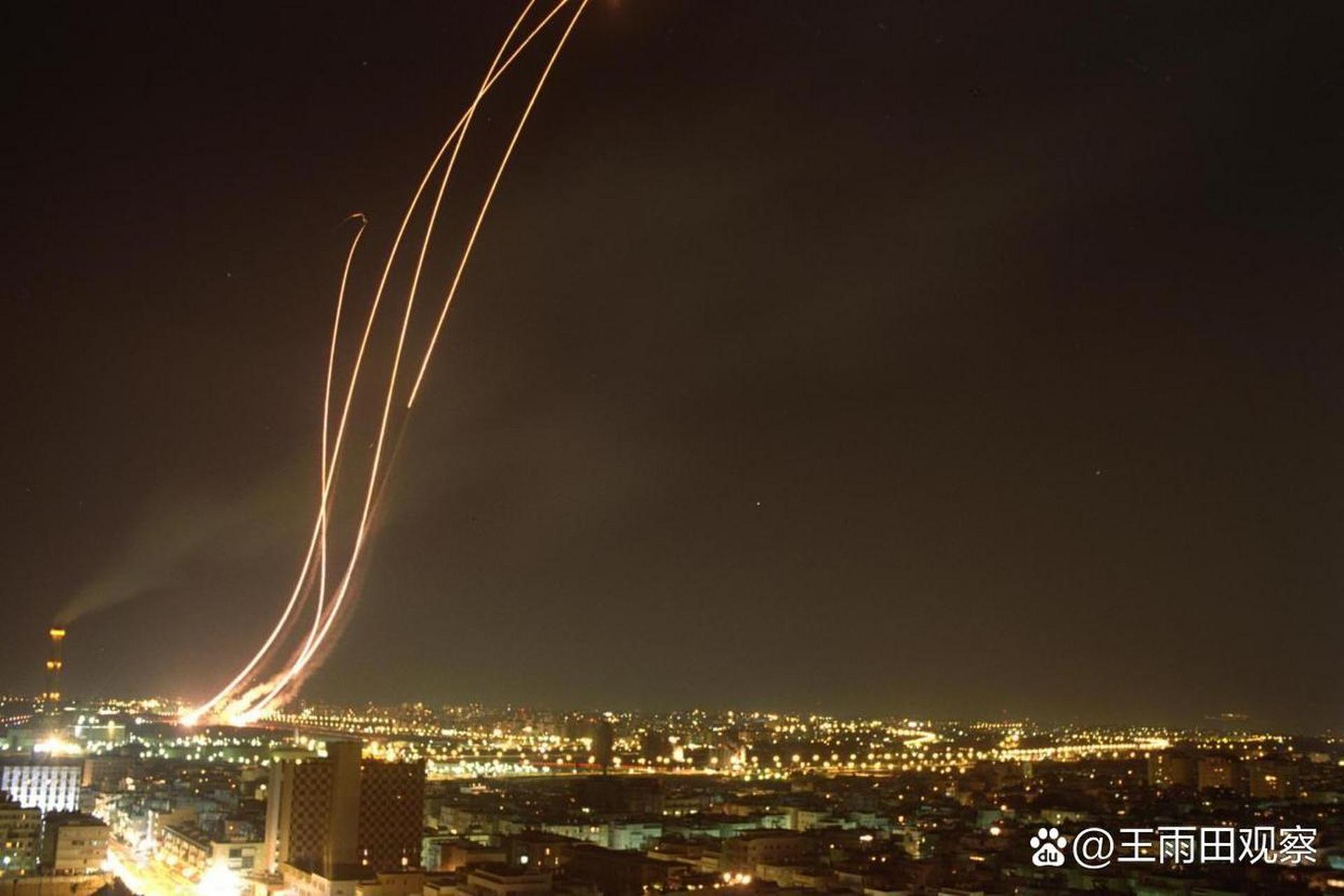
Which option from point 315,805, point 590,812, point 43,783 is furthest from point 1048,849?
point 43,783

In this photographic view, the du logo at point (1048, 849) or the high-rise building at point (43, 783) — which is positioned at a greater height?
the du logo at point (1048, 849)

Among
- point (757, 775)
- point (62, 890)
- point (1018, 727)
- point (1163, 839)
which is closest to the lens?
point (1163, 839)

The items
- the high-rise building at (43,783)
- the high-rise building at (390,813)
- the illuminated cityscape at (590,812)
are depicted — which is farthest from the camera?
the high-rise building at (43,783)

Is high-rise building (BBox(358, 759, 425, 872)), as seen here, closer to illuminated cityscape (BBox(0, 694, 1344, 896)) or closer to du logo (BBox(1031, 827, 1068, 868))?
illuminated cityscape (BBox(0, 694, 1344, 896))

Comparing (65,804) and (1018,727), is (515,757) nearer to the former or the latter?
(65,804)

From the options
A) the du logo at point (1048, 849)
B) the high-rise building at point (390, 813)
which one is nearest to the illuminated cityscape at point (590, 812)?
the high-rise building at point (390, 813)

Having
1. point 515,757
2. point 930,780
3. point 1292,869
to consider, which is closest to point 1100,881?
point 1292,869

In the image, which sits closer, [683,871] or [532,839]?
[683,871]

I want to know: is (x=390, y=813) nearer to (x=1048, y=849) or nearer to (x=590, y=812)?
(x=1048, y=849)

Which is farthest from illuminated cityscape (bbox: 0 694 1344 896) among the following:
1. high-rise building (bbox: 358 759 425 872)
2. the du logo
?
the du logo

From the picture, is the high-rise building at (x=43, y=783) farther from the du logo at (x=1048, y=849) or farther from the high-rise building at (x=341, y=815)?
the du logo at (x=1048, y=849)
